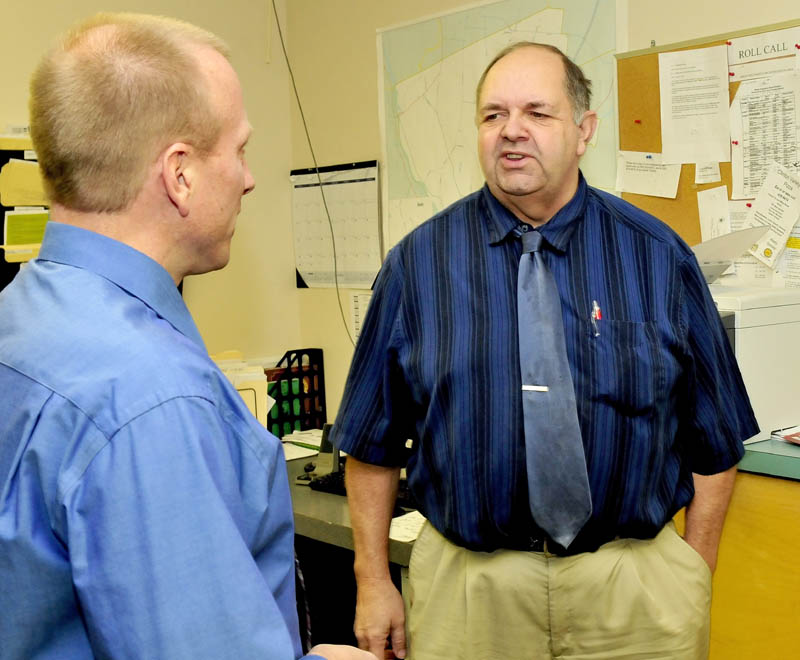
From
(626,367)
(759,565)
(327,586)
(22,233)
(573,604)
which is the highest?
(22,233)

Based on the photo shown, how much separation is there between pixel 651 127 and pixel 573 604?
140 cm

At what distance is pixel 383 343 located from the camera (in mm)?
1605

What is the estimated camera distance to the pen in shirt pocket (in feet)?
4.92

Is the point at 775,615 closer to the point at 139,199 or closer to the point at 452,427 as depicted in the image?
the point at 452,427

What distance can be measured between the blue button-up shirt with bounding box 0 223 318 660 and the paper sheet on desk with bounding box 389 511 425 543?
1.27 meters

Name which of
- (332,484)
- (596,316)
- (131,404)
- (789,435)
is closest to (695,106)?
(789,435)

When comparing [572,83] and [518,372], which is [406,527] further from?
[572,83]

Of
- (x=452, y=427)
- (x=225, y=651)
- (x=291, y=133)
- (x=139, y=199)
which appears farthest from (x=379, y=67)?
(x=225, y=651)

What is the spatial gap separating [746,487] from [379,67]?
1.91m

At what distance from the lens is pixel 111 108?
2.74ft

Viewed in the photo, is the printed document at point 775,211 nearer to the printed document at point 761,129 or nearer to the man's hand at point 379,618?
the printed document at point 761,129

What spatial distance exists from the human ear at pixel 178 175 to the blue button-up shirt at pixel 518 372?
0.71 m

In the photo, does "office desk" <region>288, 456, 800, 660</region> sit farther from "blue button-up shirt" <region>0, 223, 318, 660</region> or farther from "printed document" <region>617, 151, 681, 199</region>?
"blue button-up shirt" <region>0, 223, 318, 660</region>

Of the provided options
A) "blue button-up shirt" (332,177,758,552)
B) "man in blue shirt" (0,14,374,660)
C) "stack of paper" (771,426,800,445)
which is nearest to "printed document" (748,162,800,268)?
"stack of paper" (771,426,800,445)
